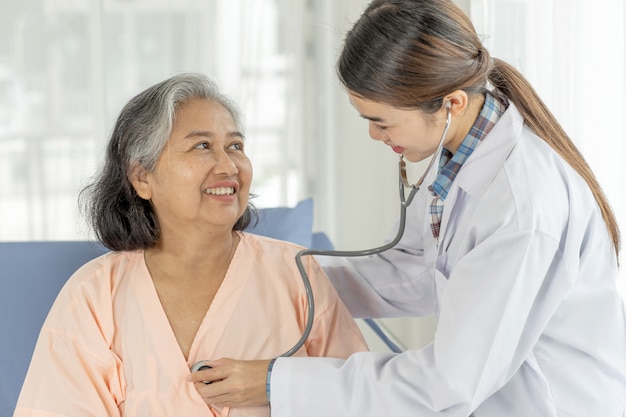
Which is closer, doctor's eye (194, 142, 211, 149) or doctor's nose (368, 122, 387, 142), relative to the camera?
doctor's nose (368, 122, 387, 142)

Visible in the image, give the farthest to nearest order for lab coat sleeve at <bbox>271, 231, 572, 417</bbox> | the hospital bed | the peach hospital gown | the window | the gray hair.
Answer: the window, the hospital bed, the gray hair, the peach hospital gown, lab coat sleeve at <bbox>271, 231, 572, 417</bbox>

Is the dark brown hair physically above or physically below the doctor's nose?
above

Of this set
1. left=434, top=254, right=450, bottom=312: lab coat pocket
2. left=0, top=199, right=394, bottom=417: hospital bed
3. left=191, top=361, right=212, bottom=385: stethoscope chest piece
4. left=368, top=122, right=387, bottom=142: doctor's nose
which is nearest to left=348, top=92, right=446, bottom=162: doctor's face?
left=368, top=122, right=387, bottom=142: doctor's nose

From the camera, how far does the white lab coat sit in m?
1.37

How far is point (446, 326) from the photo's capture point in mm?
1412

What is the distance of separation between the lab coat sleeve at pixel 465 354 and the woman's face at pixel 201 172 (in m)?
0.43

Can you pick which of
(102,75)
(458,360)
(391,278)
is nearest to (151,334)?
(391,278)

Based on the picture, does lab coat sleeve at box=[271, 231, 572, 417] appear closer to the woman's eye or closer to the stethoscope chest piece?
the stethoscope chest piece

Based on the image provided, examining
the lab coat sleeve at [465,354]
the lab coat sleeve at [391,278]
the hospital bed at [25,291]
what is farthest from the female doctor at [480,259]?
the hospital bed at [25,291]

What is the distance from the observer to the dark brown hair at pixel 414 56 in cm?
139

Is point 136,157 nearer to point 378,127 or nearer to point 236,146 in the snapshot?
point 236,146

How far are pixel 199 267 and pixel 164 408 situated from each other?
0.32 metres

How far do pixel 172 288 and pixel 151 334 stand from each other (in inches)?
4.7

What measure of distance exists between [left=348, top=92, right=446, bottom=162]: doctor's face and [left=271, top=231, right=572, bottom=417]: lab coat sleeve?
22cm
